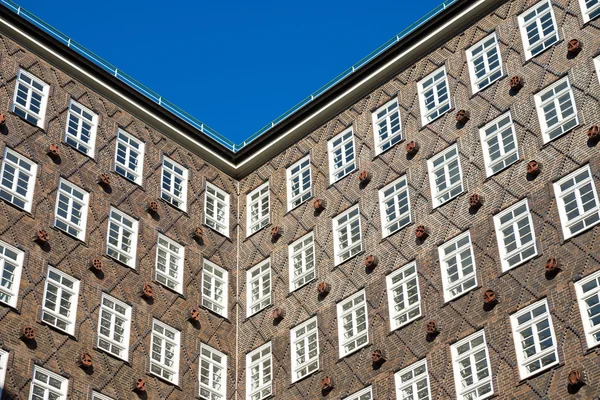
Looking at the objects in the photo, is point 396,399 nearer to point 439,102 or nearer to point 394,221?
point 394,221

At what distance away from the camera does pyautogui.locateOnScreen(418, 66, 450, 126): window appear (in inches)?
1591

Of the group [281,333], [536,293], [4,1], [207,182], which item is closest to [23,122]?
[4,1]

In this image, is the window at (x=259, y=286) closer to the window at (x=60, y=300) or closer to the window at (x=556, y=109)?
the window at (x=60, y=300)

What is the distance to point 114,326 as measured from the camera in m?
38.2

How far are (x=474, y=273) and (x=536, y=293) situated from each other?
107 inches

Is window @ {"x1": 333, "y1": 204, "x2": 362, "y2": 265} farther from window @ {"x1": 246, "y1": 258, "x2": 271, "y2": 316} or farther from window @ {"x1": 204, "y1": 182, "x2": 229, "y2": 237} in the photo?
window @ {"x1": 204, "y1": 182, "x2": 229, "y2": 237}

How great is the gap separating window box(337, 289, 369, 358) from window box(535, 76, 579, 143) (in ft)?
28.0

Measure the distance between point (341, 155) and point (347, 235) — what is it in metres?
3.86

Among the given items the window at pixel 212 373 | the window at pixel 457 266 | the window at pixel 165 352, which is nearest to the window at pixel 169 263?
the window at pixel 165 352

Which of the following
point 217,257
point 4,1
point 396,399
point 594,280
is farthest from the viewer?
point 217,257

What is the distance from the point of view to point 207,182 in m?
46.0

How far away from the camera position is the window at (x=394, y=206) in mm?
39125

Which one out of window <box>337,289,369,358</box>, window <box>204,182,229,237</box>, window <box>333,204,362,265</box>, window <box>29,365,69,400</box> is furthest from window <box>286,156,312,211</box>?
Answer: window <box>29,365,69,400</box>

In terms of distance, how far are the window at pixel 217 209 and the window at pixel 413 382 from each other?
12.2 meters
